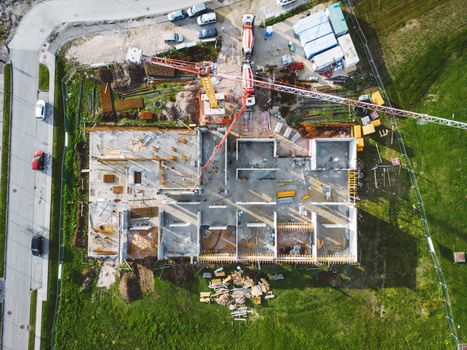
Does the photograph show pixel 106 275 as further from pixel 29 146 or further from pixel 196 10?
pixel 196 10

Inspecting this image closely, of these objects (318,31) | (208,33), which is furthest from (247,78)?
(318,31)

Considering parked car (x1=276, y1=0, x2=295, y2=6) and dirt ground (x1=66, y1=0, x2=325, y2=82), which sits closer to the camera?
parked car (x1=276, y1=0, x2=295, y2=6)

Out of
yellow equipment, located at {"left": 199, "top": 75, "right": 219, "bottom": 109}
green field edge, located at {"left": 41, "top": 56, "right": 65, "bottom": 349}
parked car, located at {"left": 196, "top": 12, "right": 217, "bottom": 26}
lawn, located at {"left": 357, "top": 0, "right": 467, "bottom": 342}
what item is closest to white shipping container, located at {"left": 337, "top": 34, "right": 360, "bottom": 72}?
lawn, located at {"left": 357, "top": 0, "right": 467, "bottom": 342}

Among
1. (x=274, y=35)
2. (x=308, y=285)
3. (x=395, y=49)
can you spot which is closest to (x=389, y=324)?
(x=308, y=285)

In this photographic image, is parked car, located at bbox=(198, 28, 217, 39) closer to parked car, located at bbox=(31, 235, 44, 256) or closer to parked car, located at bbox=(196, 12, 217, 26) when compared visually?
parked car, located at bbox=(196, 12, 217, 26)

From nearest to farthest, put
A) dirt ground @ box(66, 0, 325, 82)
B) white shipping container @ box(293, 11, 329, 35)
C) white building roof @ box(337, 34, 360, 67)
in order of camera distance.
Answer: white building roof @ box(337, 34, 360, 67) < white shipping container @ box(293, 11, 329, 35) < dirt ground @ box(66, 0, 325, 82)

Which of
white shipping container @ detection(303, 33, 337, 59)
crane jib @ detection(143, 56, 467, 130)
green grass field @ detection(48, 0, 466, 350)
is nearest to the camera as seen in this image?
white shipping container @ detection(303, 33, 337, 59)

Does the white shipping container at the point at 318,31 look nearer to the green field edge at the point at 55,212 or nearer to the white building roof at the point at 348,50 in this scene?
the white building roof at the point at 348,50

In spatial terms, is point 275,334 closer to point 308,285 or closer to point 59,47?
point 308,285
